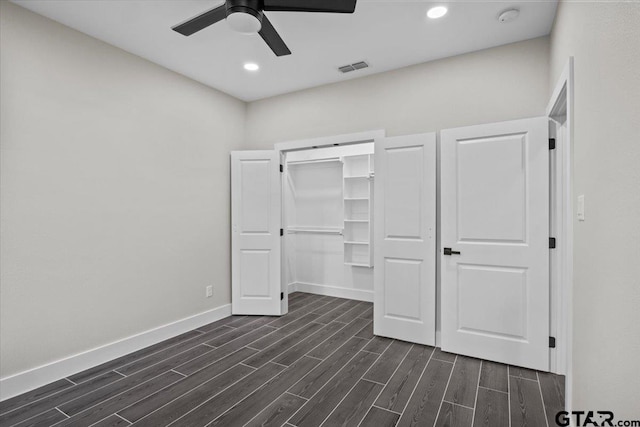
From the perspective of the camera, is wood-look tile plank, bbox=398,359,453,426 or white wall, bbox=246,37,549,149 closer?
wood-look tile plank, bbox=398,359,453,426

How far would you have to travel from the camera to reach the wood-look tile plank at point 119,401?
6.79 ft

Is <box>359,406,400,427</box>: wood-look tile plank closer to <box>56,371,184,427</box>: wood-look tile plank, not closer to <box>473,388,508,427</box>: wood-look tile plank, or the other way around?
<box>473,388,508,427</box>: wood-look tile plank

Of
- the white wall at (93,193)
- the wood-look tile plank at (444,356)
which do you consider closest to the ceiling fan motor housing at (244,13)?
the white wall at (93,193)

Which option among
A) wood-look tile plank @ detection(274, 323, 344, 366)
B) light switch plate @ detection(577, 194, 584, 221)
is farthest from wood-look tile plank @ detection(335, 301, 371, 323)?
light switch plate @ detection(577, 194, 584, 221)

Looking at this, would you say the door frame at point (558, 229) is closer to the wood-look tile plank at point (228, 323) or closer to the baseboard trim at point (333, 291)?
the baseboard trim at point (333, 291)

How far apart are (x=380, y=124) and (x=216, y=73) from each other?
77.3 inches

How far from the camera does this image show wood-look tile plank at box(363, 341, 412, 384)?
257 cm

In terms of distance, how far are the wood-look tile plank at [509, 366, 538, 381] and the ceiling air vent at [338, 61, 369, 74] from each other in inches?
127

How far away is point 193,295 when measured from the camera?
3.77m

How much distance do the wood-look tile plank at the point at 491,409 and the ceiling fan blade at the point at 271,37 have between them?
2.92 metres

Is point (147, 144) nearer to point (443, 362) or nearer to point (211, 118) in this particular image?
point (211, 118)

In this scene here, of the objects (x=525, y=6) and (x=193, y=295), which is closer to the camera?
(x=525, y=6)

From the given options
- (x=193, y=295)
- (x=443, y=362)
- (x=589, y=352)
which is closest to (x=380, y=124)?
(x=443, y=362)

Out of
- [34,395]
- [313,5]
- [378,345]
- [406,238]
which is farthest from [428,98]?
[34,395]
